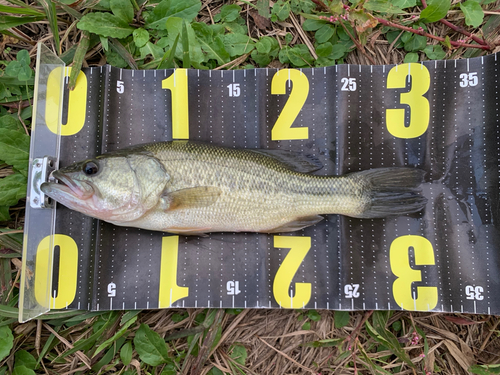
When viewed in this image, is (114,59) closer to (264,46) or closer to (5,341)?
(264,46)

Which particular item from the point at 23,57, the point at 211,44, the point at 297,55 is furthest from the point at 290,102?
the point at 23,57

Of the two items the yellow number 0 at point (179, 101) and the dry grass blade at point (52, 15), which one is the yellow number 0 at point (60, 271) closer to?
the yellow number 0 at point (179, 101)

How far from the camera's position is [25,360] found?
3215 mm

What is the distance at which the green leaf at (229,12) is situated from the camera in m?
3.55

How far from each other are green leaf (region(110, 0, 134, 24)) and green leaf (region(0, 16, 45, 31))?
2.82 ft

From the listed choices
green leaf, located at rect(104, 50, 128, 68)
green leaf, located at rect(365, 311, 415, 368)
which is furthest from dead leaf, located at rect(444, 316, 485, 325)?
green leaf, located at rect(104, 50, 128, 68)

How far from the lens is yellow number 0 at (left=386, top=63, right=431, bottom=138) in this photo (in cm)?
338

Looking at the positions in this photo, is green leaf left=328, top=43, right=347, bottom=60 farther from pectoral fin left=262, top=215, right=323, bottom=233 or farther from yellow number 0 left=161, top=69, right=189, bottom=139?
pectoral fin left=262, top=215, right=323, bottom=233

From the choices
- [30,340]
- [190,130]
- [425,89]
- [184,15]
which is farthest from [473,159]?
[30,340]

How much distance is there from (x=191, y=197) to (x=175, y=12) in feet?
7.23

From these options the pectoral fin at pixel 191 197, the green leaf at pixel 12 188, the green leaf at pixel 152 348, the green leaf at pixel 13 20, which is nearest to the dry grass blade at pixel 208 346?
the green leaf at pixel 152 348

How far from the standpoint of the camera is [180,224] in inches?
122

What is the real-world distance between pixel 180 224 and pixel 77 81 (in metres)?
2.04

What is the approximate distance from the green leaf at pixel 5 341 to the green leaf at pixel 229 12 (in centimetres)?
413
